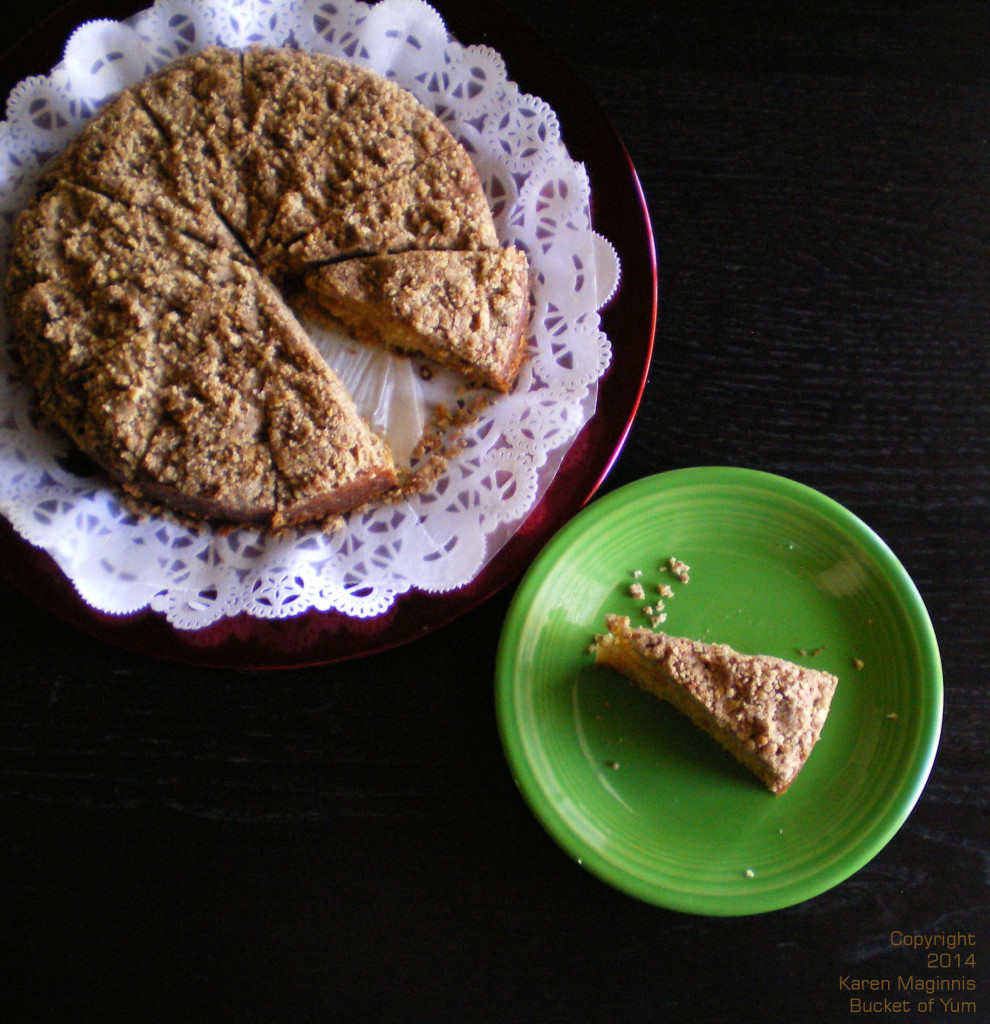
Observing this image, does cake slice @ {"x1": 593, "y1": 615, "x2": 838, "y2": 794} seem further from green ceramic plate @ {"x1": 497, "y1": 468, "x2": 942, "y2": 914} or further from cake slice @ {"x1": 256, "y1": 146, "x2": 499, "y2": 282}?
cake slice @ {"x1": 256, "y1": 146, "x2": 499, "y2": 282}

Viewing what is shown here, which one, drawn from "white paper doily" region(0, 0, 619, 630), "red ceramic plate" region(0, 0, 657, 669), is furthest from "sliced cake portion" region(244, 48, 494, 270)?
"red ceramic plate" region(0, 0, 657, 669)

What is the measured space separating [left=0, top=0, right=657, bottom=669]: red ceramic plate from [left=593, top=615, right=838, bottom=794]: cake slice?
16.8 inches

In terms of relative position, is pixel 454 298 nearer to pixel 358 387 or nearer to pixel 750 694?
pixel 358 387

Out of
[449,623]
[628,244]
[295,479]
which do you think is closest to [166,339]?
[295,479]

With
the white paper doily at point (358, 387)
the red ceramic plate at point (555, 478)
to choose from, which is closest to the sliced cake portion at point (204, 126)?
the white paper doily at point (358, 387)

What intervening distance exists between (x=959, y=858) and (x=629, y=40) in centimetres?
266

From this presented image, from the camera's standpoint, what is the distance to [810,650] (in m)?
2.34

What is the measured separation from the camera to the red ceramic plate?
2.20m

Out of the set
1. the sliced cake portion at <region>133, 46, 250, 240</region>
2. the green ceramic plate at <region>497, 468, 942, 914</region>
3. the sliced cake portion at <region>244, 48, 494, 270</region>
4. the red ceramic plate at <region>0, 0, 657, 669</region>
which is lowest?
the green ceramic plate at <region>497, 468, 942, 914</region>

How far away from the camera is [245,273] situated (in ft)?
7.51

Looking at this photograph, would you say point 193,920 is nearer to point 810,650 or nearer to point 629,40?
point 810,650

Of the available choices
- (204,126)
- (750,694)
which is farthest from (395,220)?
(750,694)

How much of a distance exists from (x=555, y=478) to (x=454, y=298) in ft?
1.88

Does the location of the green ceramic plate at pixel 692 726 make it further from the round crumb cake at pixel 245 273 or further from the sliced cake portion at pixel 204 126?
the sliced cake portion at pixel 204 126
